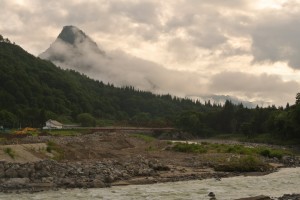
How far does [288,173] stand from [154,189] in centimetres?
2305

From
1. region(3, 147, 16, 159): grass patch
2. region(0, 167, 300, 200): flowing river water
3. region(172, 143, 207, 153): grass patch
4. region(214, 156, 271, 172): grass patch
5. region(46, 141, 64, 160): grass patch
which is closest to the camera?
region(0, 167, 300, 200): flowing river water

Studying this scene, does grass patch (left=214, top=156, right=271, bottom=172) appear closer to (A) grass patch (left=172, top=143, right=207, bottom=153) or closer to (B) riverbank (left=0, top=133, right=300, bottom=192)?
Result: (B) riverbank (left=0, top=133, right=300, bottom=192)

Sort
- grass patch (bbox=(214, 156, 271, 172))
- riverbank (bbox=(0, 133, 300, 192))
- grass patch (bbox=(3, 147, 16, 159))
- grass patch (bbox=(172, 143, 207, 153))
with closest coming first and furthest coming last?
riverbank (bbox=(0, 133, 300, 192)), grass patch (bbox=(3, 147, 16, 159)), grass patch (bbox=(214, 156, 271, 172)), grass patch (bbox=(172, 143, 207, 153))

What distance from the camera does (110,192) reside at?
3709 cm

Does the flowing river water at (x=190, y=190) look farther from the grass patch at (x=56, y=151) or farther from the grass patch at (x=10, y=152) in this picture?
the grass patch at (x=56, y=151)

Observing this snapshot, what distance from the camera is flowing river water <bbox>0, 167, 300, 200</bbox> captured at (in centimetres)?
3509

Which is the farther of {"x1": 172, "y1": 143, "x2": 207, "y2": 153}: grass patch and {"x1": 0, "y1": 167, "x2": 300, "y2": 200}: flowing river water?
{"x1": 172, "y1": 143, "x2": 207, "y2": 153}: grass patch

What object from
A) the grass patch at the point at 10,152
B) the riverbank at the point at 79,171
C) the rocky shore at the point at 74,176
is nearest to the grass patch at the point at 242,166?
the riverbank at the point at 79,171

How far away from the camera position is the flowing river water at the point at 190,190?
3509 centimetres

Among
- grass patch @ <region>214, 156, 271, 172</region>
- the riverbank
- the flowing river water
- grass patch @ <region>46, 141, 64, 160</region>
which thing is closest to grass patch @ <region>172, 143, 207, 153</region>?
the riverbank

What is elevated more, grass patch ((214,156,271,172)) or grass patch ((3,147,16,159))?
grass patch ((3,147,16,159))

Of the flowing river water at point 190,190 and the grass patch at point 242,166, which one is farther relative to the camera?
the grass patch at point 242,166

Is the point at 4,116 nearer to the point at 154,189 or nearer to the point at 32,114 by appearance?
the point at 32,114

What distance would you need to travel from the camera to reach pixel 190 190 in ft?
128
